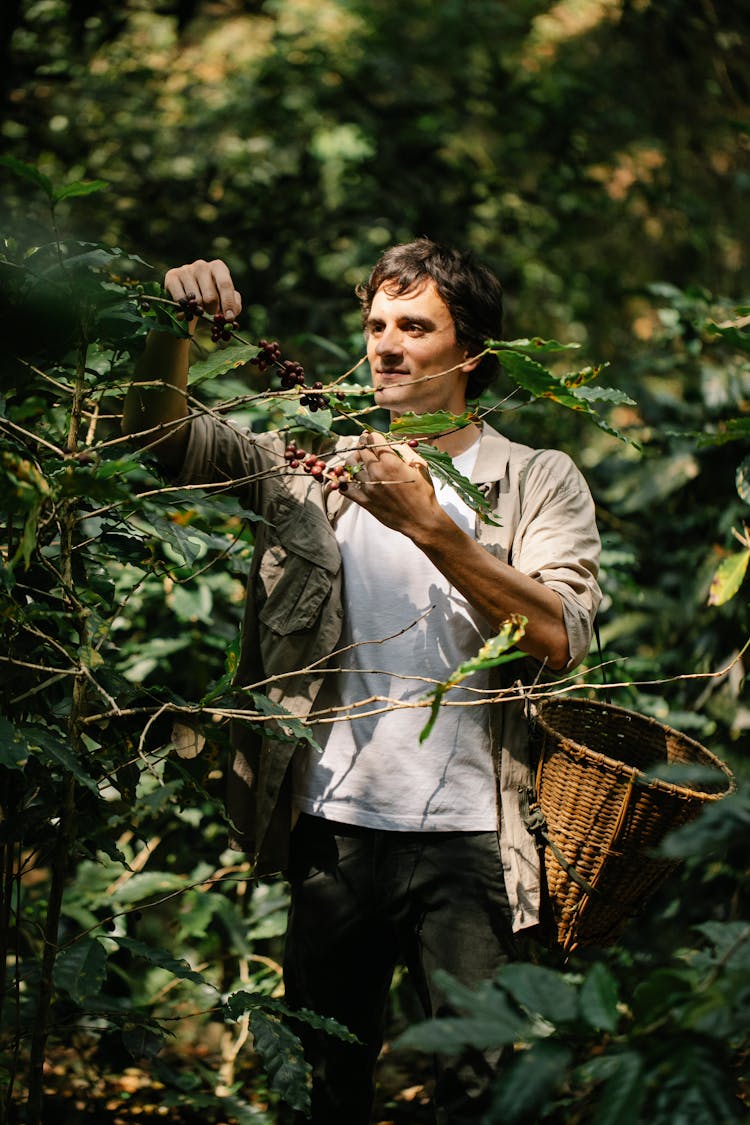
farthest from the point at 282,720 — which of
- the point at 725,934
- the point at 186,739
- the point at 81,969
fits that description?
the point at 725,934

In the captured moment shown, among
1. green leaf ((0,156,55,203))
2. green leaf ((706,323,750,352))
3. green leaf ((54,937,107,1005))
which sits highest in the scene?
green leaf ((0,156,55,203))

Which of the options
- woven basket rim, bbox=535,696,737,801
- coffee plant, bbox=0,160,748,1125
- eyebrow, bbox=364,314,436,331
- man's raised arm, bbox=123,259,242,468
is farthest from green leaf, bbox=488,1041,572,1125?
eyebrow, bbox=364,314,436,331

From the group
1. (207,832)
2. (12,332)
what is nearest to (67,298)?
(12,332)

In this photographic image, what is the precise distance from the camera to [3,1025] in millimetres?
2104

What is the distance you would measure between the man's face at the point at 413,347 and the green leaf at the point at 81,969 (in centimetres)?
99

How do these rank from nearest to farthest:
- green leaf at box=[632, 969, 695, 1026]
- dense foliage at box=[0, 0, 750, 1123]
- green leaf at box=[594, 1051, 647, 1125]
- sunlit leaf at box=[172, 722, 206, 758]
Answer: green leaf at box=[594, 1051, 647, 1125], green leaf at box=[632, 969, 695, 1026], dense foliage at box=[0, 0, 750, 1123], sunlit leaf at box=[172, 722, 206, 758]

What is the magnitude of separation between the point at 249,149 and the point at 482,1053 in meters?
5.08

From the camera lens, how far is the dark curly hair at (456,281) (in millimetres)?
2002

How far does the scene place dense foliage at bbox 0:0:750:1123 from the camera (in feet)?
4.13

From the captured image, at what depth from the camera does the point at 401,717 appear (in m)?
1.80

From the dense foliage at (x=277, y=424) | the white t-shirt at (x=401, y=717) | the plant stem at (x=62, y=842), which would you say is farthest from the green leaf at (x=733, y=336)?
the plant stem at (x=62, y=842)

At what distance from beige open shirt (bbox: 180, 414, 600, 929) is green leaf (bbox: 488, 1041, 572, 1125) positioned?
2.84ft

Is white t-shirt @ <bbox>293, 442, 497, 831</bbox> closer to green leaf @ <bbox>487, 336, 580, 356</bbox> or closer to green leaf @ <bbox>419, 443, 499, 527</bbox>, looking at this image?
green leaf @ <bbox>419, 443, 499, 527</bbox>

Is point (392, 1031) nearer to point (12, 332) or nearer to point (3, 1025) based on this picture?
point (3, 1025)
